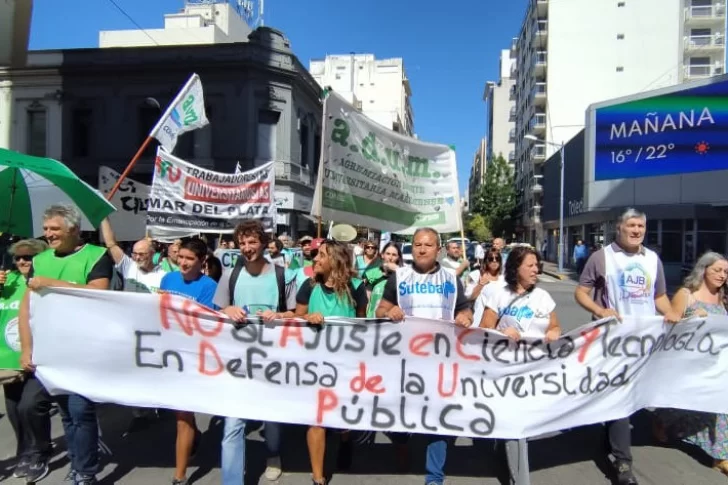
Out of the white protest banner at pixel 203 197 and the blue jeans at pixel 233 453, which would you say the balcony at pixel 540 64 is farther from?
the blue jeans at pixel 233 453

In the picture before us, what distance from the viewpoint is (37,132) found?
2655 cm

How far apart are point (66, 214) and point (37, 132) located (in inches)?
1111

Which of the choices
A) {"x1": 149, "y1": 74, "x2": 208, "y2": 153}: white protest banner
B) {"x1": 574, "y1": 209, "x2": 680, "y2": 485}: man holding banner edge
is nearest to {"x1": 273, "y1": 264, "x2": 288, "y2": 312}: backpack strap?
{"x1": 574, "y1": 209, "x2": 680, "y2": 485}: man holding banner edge

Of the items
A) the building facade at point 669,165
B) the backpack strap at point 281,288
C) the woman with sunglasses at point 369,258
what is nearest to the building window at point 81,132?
the woman with sunglasses at point 369,258

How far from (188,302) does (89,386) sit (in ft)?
2.86

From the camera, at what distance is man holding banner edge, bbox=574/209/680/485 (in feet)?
12.6

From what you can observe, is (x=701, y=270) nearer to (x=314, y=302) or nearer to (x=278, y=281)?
(x=314, y=302)

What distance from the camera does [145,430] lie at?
4.55 metres

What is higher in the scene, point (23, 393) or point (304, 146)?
point (304, 146)

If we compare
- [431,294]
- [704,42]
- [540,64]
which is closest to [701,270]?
[431,294]

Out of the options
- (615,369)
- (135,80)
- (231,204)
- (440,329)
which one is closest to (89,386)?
(440,329)

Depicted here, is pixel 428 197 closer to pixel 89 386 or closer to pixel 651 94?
pixel 89 386

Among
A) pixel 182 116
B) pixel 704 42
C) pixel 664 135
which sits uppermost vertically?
pixel 704 42

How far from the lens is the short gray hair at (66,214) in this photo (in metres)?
3.32
